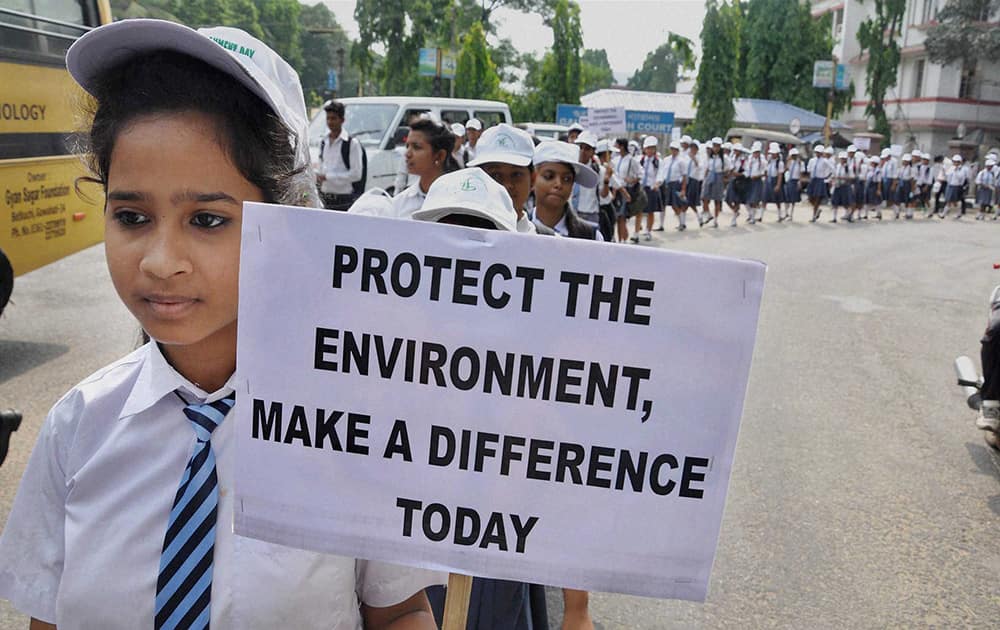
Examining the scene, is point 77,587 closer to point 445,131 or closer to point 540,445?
point 540,445

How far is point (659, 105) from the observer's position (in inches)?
1943

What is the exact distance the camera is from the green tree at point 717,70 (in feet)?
120

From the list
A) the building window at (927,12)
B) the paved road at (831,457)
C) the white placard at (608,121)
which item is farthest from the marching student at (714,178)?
the building window at (927,12)

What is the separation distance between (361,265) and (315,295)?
88mm

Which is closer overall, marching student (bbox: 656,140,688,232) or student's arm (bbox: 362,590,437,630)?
student's arm (bbox: 362,590,437,630)

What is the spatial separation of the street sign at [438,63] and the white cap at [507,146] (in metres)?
25.7

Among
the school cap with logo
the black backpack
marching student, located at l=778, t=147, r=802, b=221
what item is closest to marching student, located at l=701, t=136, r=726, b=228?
marching student, located at l=778, t=147, r=802, b=221

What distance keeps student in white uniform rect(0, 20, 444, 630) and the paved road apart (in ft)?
7.34

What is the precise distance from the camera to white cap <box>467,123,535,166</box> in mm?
4305

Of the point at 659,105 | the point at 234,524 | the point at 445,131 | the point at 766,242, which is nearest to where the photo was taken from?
the point at 234,524

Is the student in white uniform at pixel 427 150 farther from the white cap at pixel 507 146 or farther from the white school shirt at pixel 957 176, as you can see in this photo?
the white school shirt at pixel 957 176

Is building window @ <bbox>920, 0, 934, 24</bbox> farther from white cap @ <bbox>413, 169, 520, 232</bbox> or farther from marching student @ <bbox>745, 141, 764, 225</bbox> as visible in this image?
white cap @ <bbox>413, 169, 520, 232</bbox>

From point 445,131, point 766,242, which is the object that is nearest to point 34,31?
point 445,131

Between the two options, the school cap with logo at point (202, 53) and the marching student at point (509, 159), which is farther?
the marching student at point (509, 159)
